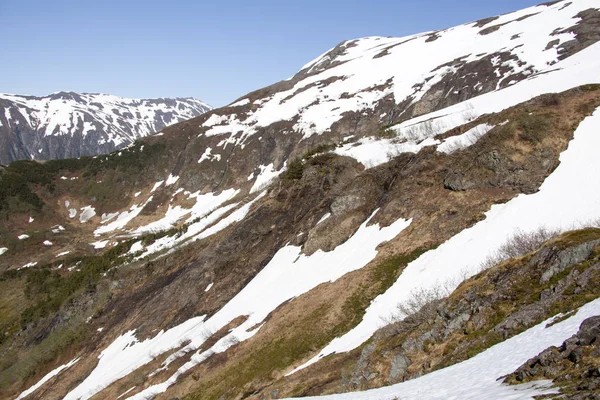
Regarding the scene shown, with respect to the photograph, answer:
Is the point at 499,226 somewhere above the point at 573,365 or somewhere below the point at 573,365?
above

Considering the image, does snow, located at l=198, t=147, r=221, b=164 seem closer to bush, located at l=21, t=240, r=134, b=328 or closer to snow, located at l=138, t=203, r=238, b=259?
snow, located at l=138, t=203, r=238, b=259

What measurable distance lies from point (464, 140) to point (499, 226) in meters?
16.8

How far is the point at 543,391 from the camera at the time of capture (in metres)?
10.3

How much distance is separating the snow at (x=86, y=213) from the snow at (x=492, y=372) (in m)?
144

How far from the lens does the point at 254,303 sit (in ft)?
159

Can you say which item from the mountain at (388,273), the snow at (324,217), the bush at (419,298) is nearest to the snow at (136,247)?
the mountain at (388,273)

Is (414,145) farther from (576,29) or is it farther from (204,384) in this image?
(576,29)

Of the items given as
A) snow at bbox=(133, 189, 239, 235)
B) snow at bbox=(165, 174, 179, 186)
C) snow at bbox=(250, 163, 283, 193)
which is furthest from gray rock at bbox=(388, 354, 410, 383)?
snow at bbox=(165, 174, 179, 186)

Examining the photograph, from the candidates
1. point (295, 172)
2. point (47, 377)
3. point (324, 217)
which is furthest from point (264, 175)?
point (47, 377)

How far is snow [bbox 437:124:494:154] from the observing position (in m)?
48.4

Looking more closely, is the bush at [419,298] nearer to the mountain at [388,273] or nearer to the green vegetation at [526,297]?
the mountain at [388,273]

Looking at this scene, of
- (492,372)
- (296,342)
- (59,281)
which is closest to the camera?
(492,372)

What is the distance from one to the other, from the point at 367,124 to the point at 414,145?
61.2 m

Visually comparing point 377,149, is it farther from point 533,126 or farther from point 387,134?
point 533,126
